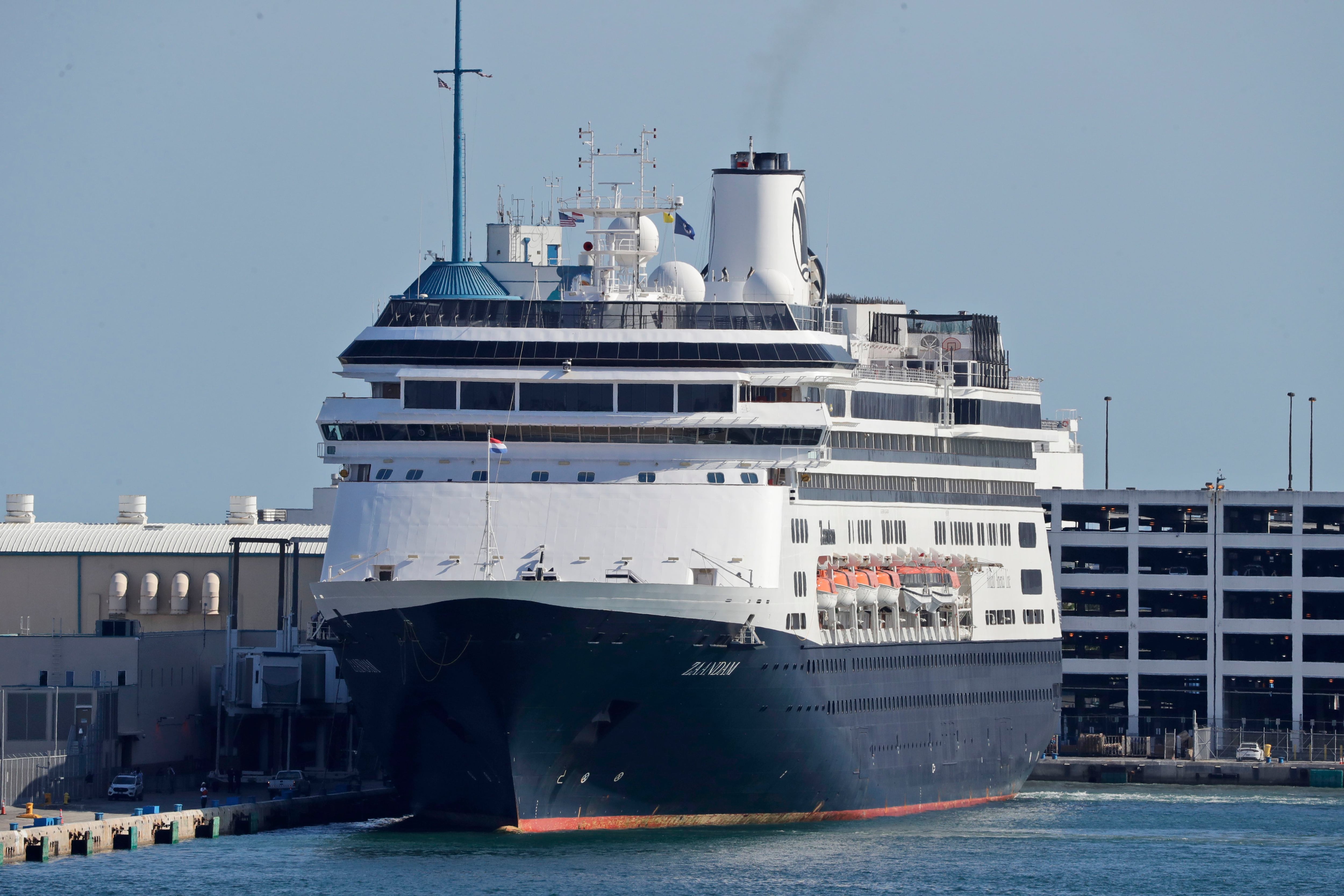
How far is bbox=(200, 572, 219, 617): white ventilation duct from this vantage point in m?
96.2

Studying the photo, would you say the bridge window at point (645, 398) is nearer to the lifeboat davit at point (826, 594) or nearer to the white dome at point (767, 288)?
the lifeboat davit at point (826, 594)

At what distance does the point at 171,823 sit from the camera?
214 ft

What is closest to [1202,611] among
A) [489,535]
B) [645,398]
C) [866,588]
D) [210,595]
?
[866,588]

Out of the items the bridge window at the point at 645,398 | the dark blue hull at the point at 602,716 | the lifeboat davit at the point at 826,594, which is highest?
the bridge window at the point at 645,398

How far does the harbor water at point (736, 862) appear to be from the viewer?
57.0 meters

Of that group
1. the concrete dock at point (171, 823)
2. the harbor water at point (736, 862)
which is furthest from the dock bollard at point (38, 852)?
the harbor water at point (736, 862)

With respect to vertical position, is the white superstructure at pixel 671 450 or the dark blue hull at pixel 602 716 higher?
the white superstructure at pixel 671 450

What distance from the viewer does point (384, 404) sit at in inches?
2566

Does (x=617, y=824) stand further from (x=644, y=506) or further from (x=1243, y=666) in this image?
(x=1243, y=666)

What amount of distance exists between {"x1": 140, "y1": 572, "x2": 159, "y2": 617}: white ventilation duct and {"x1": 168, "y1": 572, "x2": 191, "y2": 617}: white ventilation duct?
0.54 meters

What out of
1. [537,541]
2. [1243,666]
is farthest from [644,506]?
[1243,666]

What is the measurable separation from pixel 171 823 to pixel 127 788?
5.94 meters

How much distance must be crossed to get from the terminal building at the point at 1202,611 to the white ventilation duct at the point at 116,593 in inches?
1382

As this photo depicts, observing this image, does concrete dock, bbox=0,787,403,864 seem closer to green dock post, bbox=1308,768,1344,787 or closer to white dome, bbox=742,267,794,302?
white dome, bbox=742,267,794,302
